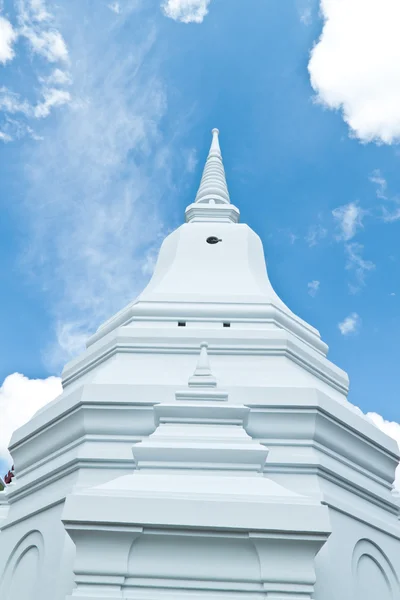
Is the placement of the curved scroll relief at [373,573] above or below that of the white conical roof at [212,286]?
below

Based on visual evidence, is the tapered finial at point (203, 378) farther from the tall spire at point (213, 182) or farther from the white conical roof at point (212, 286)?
the tall spire at point (213, 182)

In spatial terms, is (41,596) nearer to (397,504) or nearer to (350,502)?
(350,502)

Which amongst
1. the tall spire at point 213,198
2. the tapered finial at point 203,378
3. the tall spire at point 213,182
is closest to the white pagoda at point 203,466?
the tapered finial at point 203,378

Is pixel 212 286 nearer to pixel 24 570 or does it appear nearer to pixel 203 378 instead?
pixel 203 378

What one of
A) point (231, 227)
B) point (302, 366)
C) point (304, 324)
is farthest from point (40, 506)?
point (231, 227)

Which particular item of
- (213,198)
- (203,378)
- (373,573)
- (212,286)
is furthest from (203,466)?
(213,198)

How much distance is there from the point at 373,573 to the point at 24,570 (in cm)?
460

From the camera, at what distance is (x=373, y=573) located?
7301mm

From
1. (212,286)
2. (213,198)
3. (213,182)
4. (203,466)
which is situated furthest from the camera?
(213,182)

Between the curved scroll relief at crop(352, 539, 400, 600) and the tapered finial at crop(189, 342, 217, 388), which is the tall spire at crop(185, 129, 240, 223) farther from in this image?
the curved scroll relief at crop(352, 539, 400, 600)

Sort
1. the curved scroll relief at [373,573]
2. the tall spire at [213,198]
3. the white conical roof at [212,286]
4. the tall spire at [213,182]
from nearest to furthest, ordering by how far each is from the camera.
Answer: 1. the curved scroll relief at [373,573]
2. the white conical roof at [212,286]
3. the tall spire at [213,198]
4. the tall spire at [213,182]

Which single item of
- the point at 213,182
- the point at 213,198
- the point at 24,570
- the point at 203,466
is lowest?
the point at 24,570

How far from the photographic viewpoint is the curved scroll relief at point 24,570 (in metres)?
7.21

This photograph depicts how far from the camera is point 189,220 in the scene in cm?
1470
